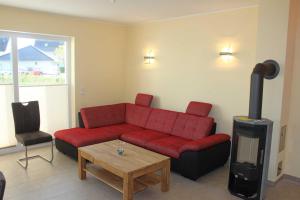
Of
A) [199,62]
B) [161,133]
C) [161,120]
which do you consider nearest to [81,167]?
[161,133]

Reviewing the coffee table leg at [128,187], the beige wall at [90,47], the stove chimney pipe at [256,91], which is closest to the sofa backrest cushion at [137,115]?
the beige wall at [90,47]

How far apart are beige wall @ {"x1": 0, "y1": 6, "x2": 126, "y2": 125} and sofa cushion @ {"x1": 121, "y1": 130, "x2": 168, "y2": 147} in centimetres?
145

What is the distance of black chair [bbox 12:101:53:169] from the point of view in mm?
4156

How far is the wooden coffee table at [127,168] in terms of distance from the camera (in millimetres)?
3023

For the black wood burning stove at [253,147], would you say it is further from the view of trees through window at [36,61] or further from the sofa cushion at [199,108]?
the view of trees through window at [36,61]

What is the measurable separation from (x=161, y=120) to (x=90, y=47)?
7.09 feet

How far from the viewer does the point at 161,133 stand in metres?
4.76

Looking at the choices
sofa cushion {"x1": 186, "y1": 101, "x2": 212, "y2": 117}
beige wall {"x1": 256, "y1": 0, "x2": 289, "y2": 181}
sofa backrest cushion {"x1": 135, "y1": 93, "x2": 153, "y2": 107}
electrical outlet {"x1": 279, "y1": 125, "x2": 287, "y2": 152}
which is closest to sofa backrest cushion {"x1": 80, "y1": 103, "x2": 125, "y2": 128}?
sofa backrest cushion {"x1": 135, "y1": 93, "x2": 153, "y2": 107}

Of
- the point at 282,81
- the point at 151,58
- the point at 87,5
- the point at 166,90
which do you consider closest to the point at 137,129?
the point at 166,90

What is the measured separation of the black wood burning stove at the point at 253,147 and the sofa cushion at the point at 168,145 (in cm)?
90

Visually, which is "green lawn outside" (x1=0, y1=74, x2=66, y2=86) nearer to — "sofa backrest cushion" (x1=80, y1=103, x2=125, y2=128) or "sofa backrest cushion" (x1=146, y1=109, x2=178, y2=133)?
"sofa backrest cushion" (x1=80, y1=103, x2=125, y2=128)

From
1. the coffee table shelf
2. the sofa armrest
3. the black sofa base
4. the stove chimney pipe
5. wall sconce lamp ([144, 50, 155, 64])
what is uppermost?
wall sconce lamp ([144, 50, 155, 64])

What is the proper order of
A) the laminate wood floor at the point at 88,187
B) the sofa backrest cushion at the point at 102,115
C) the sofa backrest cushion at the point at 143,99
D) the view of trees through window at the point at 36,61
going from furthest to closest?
the sofa backrest cushion at the point at 143,99, the sofa backrest cushion at the point at 102,115, the view of trees through window at the point at 36,61, the laminate wood floor at the point at 88,187

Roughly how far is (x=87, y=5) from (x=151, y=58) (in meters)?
1.89
